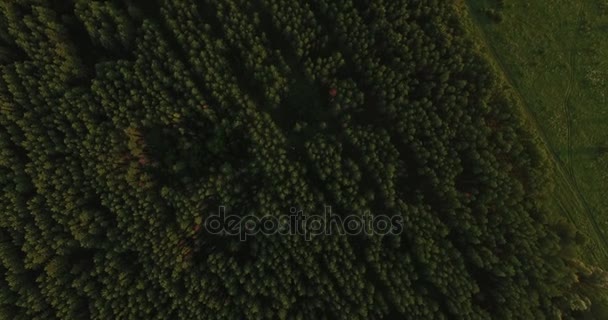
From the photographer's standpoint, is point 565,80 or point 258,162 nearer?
point 258,162

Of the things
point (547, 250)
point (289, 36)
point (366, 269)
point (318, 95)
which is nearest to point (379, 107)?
point (318, 95)

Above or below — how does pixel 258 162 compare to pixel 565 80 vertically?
above

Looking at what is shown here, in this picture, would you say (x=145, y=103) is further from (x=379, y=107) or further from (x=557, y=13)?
(x=557, y=13)

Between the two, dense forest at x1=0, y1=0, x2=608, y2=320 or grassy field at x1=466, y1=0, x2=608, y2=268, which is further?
grassy field at x1=466, y1=0, x2=608, y2=268
